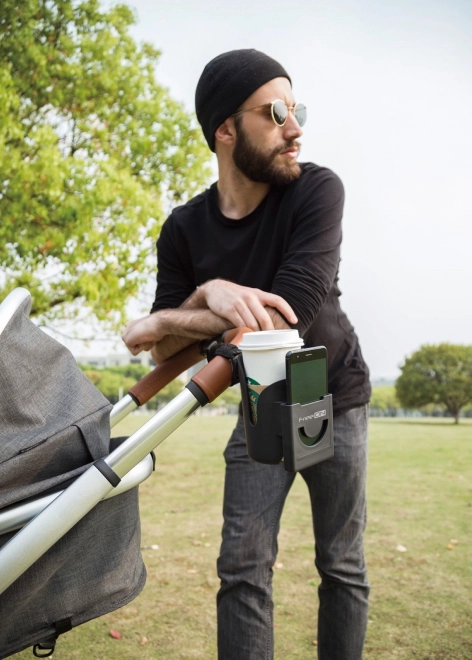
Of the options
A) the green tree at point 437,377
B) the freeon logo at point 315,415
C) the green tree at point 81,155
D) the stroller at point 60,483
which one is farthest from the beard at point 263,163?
the green tree at point 437,377

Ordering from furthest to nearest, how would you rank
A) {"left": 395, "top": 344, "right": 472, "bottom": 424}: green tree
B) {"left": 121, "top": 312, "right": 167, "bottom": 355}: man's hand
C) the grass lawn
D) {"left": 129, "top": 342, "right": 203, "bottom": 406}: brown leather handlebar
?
{"left": 395, "top": 344, "right": 472, "bottom": 424}: green tree → the grass lawn → {"left": 129, "top": 342, "right": 203, "bottom": 406}: brown leather handlebar → {"left": 121, "top": 312, "right": 167, "bottom": 355}: man's hand

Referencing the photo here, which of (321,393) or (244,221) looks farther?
(244,221)

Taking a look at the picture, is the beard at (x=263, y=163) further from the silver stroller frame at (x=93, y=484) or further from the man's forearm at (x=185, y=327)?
the silver stroller frame at (x=93, y=484)

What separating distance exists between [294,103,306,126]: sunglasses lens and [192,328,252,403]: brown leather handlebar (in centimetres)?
120

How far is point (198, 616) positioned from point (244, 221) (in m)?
2.64

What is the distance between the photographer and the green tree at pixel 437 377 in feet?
90.0

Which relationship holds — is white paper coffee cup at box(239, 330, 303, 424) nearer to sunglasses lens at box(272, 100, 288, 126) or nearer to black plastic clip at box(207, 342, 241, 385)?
black plastic clip at box(207, 342, 241, 385)

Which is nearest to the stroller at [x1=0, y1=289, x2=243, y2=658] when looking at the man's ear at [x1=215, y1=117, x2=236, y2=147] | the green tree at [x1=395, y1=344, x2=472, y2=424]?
the man's ear at [x1=215, y1=117, x2=236, y2=147]

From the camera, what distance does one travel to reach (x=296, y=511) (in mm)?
6551

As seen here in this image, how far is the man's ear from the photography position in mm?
2430

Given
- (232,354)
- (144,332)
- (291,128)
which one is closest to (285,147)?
(291,128)

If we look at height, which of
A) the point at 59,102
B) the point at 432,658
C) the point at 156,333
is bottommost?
the point at 432,658

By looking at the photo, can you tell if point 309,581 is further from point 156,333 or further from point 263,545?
point 156,333

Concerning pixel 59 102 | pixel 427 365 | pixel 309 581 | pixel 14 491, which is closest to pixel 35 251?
pixel 59 102
